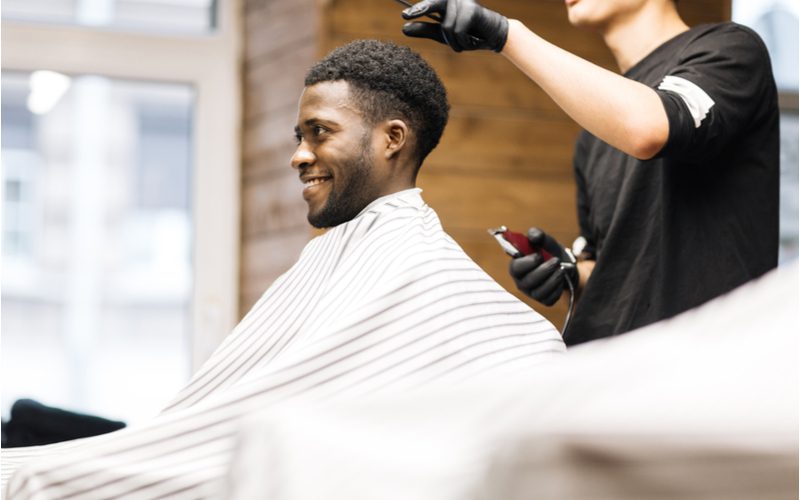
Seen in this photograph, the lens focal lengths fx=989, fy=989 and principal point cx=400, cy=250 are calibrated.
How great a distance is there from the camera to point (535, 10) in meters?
3.39

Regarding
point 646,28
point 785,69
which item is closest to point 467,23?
point 646,28

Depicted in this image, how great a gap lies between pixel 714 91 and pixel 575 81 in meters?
0.25

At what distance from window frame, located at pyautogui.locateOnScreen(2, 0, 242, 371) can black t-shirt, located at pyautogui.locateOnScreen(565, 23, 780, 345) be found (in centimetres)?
201

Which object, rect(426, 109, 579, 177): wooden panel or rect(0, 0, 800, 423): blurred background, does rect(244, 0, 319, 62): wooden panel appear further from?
rect(426, 109, 579, 177): wooden panel

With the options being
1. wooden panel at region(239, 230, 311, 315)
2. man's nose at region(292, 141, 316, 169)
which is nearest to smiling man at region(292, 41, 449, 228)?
man's nose at region(292, 141, 316, 169)

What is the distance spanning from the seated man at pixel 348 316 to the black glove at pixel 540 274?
324mm

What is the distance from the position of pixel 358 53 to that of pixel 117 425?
87 cm

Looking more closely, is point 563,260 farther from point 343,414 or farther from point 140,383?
point 140,383

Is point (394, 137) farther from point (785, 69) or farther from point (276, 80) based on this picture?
point (785, 69)

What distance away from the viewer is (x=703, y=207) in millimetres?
1744

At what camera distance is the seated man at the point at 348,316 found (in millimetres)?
1110

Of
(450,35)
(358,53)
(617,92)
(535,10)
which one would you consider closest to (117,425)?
(358,53)

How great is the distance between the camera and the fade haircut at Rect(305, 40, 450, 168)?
1.67 metres

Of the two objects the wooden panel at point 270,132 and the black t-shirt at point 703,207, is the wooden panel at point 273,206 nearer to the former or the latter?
the wooden panel at point 270,132
